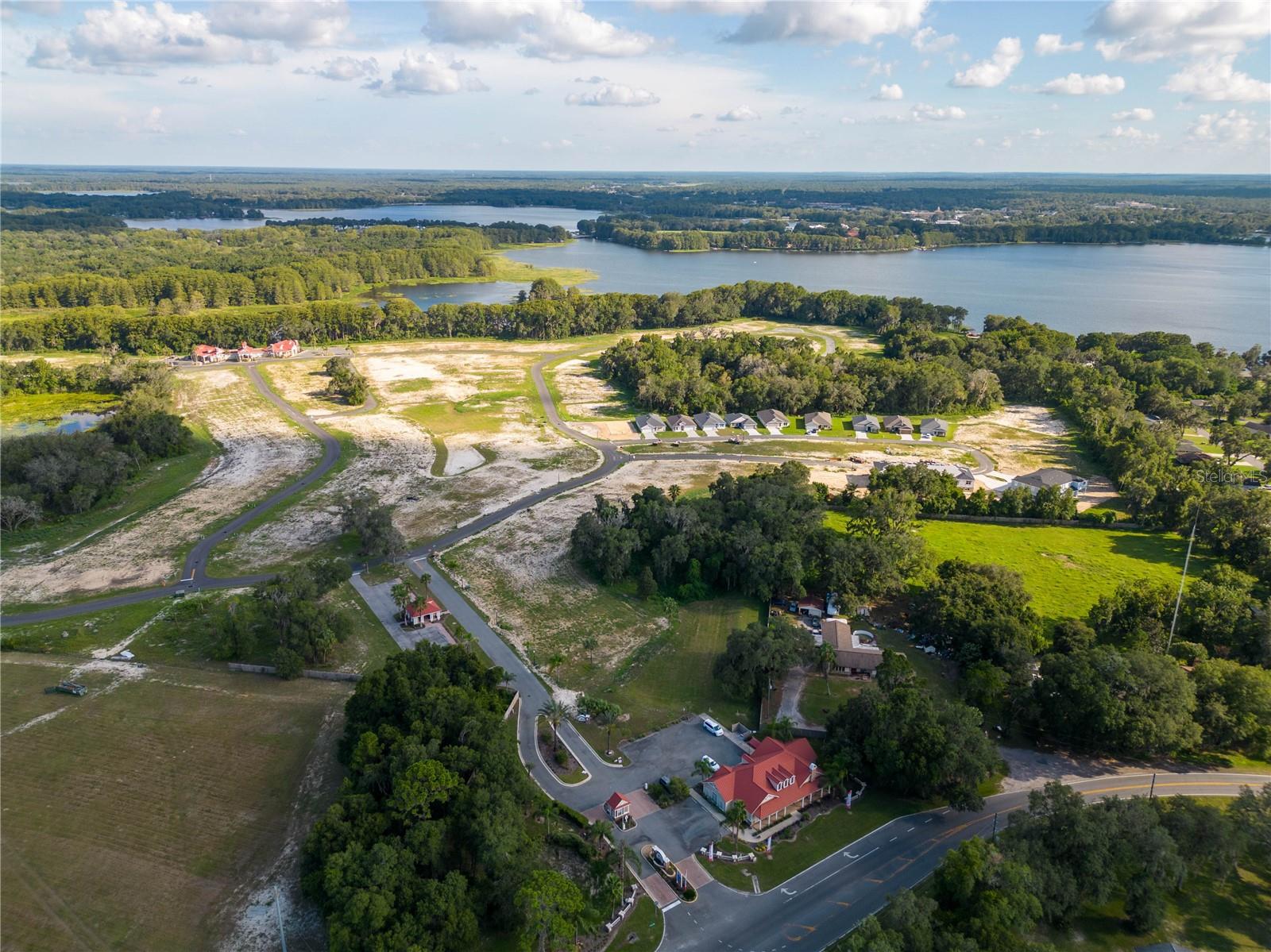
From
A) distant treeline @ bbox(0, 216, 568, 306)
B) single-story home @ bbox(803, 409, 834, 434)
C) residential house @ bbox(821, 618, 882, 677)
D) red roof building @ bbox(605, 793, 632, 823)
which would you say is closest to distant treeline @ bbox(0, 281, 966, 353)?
distant treeline @ bbox(0, 216, 568, 306)

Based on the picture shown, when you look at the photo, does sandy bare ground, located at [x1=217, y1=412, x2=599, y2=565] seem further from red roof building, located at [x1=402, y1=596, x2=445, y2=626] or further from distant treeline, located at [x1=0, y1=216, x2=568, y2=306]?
distant treeline, located at [x1=0, y1=216, x2=568, y2=306]

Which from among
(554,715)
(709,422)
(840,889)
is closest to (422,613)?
(554,715)

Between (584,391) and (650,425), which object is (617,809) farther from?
(584,391)

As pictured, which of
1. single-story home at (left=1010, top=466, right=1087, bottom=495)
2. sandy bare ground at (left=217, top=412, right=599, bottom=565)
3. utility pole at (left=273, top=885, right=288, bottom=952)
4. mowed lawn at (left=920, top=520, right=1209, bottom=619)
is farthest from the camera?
single-story home at (left=1010, top=466, right=1087, bottom=495)

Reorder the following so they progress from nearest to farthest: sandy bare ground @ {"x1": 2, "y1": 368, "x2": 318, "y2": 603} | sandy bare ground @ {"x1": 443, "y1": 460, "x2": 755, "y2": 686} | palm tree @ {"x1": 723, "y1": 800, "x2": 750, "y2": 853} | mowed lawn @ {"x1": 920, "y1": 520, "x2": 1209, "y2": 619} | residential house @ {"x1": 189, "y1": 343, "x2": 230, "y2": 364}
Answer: palm tree @ {"x1": 723, "y1": 800, "x2": 750, "y2": 853} → sandy bare ground @ {"x1": 443, "y1": 460, "x2": 755, "y2": 686} → mowed lawn @ {"x1": 920, "y1": 520, "x2": 1209, "y2": 619} → sandy bare ground @ {"x1": 2, "y1": 368, "x2": 318, "y2": 603} → residential house @ {"x1": 189, "y1": 343, "x2": 230, "y2": 364}

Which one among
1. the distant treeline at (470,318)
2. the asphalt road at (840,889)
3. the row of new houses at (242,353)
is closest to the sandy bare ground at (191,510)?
the row of new houses at (242,353)

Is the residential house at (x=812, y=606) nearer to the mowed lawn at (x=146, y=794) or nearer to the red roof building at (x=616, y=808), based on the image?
the red roof building at (x=616, y=808)
